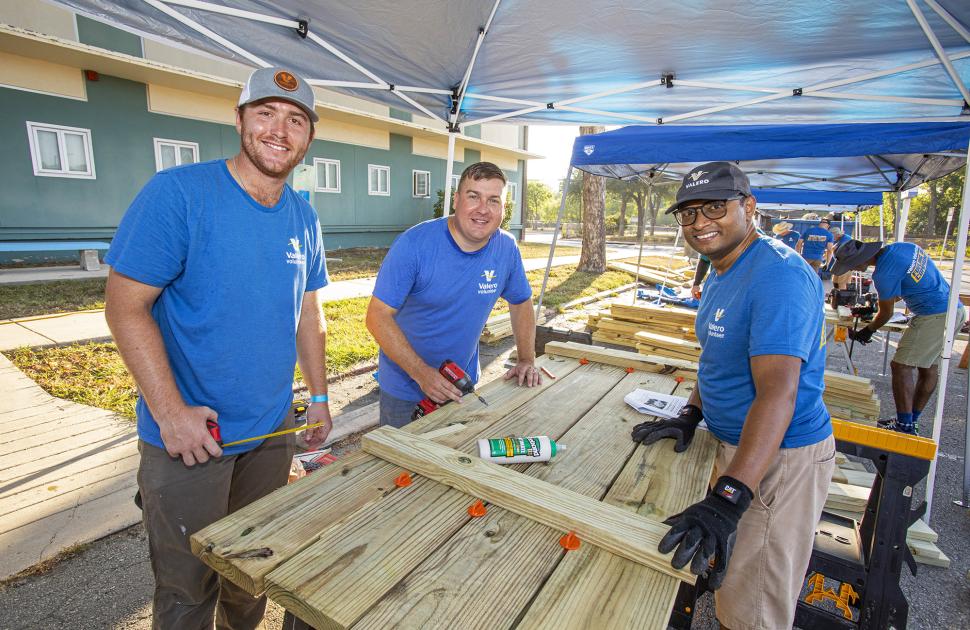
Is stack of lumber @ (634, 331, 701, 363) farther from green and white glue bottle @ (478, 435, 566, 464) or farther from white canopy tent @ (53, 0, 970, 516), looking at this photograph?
green and white glue bottle @ (478, 435, 566, 464)

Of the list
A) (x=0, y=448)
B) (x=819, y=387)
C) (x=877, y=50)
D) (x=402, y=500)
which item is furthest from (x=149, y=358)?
(x=877, y=50)

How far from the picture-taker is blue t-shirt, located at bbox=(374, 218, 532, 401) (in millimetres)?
2580

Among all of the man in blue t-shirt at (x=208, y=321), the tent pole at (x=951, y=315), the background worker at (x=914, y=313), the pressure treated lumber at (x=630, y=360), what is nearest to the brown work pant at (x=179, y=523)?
the man in blue t-shirt at (x=208, y=321)

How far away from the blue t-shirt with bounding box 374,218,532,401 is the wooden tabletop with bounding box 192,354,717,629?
1.01 meters

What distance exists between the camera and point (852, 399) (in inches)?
174

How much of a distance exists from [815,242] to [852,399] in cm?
1238

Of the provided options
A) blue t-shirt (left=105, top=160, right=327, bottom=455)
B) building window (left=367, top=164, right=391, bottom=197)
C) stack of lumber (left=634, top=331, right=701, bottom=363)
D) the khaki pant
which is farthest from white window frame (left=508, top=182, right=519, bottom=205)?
the khaki pant

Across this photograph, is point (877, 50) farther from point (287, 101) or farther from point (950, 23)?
point (287, 101)

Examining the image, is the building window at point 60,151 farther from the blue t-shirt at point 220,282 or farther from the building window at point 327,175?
the blue t-shirt at point 220,282

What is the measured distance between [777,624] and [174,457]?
245cm

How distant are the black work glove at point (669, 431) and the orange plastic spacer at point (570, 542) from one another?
747 millimetres

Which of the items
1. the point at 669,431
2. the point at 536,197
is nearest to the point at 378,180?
the point at 669,431

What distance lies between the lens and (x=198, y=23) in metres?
3.36

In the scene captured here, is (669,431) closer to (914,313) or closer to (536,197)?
(914,313)
